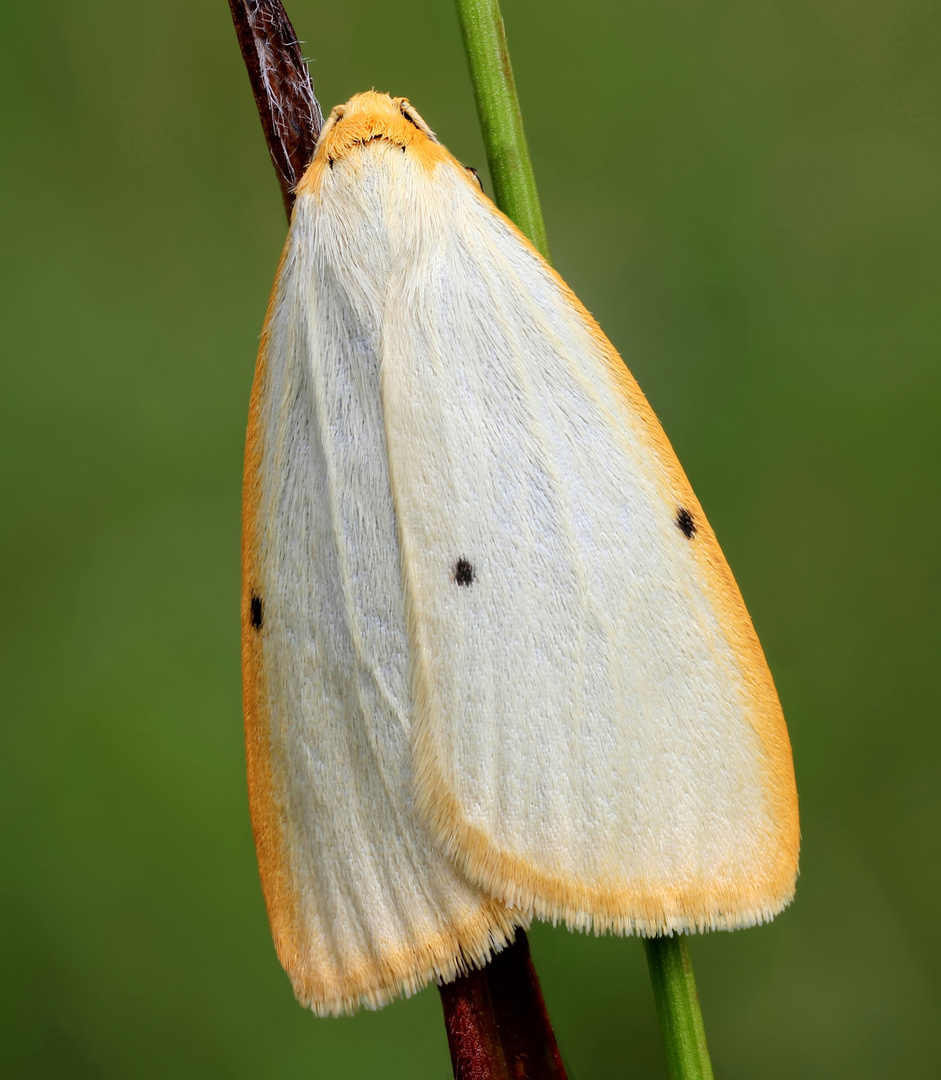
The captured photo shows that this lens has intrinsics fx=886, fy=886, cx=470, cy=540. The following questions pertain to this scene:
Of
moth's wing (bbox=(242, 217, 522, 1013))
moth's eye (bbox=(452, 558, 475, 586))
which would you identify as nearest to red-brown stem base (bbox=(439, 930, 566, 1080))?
moth's wing (bbox=(242, 217, 522, 1013))

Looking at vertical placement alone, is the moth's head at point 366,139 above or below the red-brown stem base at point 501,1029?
above

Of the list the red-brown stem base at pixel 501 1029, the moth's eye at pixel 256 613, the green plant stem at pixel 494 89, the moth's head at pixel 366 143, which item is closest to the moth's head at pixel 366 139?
the moth's head at pixel 366 143

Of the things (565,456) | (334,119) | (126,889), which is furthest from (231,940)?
(334,119)

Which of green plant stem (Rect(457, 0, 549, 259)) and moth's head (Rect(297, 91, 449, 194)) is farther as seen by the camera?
moth's head (Rect(297, 91, 449, 194))

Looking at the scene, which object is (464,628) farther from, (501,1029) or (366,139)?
(366,139)

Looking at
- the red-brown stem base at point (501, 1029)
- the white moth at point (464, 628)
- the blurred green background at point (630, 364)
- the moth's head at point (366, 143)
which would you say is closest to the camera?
the red-brown stem base at point (501, 1029)

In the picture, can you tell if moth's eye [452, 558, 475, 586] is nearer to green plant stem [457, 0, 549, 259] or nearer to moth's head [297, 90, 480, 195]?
green plant stem [457, 0, 549, 259]

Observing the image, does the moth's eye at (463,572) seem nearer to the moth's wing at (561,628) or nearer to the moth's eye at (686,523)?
the moth's wing at (561,628)

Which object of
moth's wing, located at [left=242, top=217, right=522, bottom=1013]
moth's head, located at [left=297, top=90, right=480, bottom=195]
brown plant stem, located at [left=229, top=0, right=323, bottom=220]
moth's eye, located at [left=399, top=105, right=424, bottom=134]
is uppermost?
moth's eye, located at [left=399, top=105, right=424, bottom=134]

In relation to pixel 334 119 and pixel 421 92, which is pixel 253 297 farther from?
pixel 334 119
